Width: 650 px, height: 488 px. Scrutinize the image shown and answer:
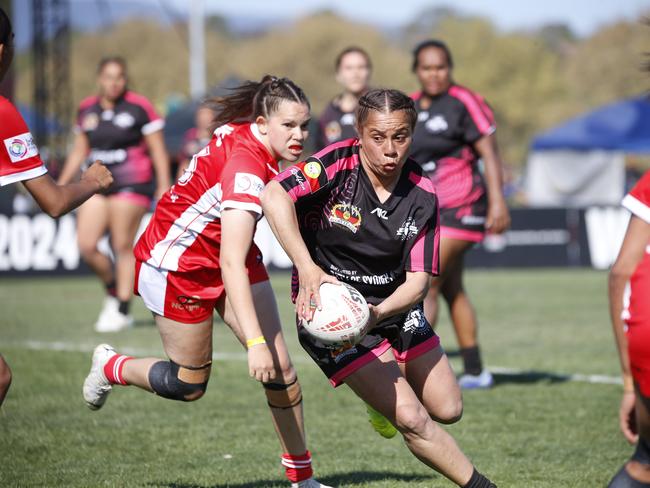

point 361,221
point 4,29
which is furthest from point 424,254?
point 4,29

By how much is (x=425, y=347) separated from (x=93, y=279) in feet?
44.5

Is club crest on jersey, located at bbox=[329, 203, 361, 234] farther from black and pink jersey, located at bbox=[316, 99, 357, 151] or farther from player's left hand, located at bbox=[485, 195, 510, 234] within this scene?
black and pink jersey, located at bbox=[316, 99, 357, 151]

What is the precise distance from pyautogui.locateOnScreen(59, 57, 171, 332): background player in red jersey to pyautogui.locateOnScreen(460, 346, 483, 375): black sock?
4.21 meters

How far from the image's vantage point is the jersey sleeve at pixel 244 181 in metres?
4.62

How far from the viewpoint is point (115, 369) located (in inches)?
216

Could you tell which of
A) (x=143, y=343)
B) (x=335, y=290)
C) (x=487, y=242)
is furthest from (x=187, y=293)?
(x=487, y=242)

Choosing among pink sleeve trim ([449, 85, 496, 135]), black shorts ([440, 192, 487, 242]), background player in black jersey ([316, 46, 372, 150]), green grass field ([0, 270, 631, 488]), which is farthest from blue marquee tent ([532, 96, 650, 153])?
black shorts ([440, 192, 487, 242])

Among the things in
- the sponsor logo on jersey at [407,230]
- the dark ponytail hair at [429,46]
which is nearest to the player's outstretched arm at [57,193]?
the sponsor logo on jersey at [407,230]

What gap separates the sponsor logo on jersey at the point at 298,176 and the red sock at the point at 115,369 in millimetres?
1603

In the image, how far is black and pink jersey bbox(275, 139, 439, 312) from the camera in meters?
4.63

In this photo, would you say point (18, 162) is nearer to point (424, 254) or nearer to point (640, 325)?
point (424, 254)

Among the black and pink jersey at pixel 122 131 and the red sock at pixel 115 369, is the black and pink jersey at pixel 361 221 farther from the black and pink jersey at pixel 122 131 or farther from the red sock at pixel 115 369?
the black and pink jersey at pixel 122 131

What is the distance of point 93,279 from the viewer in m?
17.6

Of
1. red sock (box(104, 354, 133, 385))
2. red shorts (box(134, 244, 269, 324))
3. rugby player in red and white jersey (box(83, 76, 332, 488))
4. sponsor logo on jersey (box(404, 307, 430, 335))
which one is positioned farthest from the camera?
red sock (box(104, 354, 133, 385))
